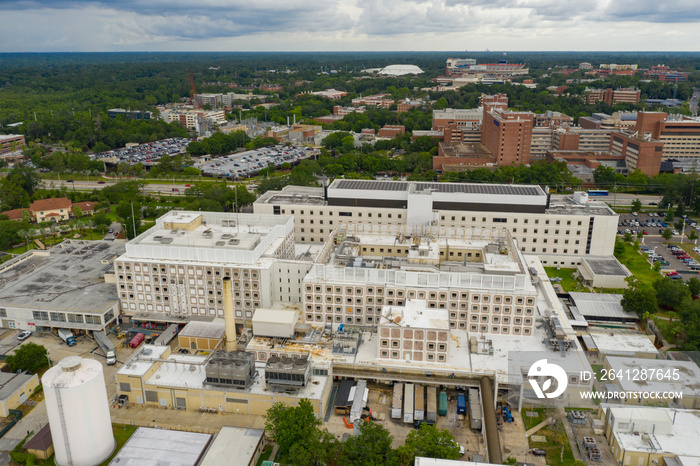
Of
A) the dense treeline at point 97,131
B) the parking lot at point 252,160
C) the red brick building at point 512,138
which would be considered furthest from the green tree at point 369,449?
the dense treeline at point 97,131

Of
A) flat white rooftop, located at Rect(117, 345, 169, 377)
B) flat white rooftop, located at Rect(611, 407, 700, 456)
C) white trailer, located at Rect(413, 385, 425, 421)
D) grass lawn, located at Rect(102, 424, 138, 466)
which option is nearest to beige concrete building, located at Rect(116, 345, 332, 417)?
flat white rooftop, located at Rect(117, 345, 169, 377)

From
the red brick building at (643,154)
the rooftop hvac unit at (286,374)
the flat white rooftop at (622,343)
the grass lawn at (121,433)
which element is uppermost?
the red brick building at (643,154)

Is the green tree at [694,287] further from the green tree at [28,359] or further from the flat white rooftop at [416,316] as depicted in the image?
the green tree at [28,359]

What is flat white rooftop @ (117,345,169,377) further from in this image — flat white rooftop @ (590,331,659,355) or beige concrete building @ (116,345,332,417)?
flat white rooftop @ (590,331,659,355)

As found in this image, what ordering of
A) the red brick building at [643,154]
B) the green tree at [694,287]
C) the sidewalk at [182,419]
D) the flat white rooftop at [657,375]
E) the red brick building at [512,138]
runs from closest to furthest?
1. the sidewalk at [182,419]
2. the flat white rooftop at [657,375]
3. the green tree at [694,287]
4. the red brick building at [643,154]
5. the red brick building at [512,138]

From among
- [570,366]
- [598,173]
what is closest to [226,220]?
[570,366]
